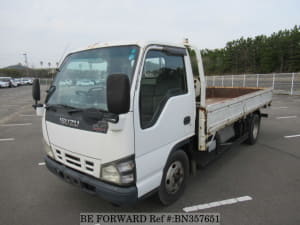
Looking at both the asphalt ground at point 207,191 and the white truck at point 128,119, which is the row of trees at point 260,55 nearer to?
the asphalt ground at point 207,191

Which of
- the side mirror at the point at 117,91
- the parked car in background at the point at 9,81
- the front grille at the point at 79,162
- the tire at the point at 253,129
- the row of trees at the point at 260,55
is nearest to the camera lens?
the side mirror at the point at 117,91

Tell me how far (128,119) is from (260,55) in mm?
58873

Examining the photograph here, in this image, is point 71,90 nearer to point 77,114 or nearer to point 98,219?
point 77,114

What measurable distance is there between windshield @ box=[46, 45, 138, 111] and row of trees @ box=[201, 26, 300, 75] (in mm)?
42043

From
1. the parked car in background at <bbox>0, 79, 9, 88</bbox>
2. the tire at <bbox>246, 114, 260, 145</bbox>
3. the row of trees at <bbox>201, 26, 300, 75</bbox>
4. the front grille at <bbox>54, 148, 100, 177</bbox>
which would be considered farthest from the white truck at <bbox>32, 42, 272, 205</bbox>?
the row of trees at <bbox>201, 26, 300, 75</bbox>

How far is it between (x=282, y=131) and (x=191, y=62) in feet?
16.6

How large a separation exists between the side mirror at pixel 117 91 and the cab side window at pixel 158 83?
1.43 ft

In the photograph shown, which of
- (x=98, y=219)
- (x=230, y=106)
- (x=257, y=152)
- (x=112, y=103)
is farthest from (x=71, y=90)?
(x=257, y=152)

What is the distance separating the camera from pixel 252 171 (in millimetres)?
3781

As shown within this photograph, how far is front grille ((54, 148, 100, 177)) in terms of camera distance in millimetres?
2164

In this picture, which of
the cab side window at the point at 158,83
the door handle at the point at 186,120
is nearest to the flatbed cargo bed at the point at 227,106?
the door handle at the point at 186,120

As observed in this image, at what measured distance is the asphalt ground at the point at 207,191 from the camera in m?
2.60

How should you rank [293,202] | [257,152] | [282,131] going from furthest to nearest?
[282,131]
[257,152]
[293,202]

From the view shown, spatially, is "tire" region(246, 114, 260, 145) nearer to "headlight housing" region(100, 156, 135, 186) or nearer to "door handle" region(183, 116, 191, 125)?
"door handle" region(183, 116, 191, 125)
